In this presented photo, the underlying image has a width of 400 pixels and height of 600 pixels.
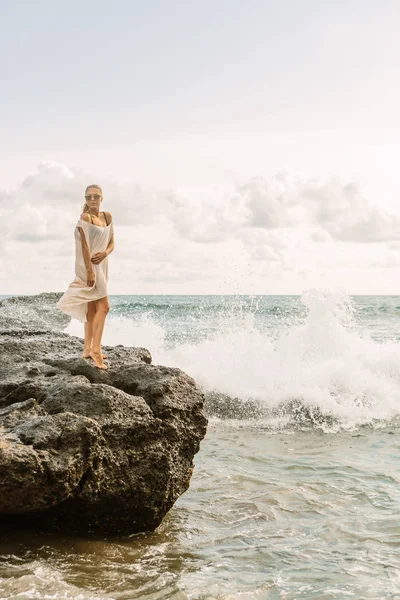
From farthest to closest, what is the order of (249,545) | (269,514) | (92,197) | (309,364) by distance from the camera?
(309,364) < (92,197) < (269,514) < (249,545)

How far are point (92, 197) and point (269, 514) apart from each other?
299cm

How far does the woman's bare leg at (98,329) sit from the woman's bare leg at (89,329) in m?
0.06

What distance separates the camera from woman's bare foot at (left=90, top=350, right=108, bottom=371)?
4848mm

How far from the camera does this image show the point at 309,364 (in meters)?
10.8

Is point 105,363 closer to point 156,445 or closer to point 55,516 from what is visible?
point 156,445

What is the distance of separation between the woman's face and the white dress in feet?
0.56

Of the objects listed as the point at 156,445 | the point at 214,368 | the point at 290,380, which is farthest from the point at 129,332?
the point at 156,445

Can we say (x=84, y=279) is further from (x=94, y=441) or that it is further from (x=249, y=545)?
(x=249, y=545)

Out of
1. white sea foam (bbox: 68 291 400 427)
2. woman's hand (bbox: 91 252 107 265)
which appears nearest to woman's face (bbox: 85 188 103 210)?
woman's hand (bbox: 91 252 107 265)

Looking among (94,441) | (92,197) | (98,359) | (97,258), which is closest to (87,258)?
(97,258)

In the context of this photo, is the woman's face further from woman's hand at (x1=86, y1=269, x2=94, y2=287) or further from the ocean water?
the ocean water

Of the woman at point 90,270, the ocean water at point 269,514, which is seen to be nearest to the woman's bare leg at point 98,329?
the woman at point 90,270

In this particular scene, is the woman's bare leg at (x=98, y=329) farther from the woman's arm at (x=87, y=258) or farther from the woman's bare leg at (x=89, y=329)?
the woman's arm at (x=87, y=258)

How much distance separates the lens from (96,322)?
5297mm
